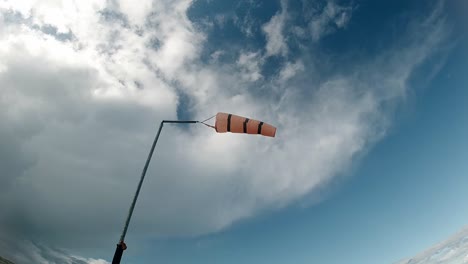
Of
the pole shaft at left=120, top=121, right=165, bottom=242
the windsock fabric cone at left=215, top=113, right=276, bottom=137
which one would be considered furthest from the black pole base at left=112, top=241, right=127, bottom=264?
the windsock fabric cone at left=215, top=113, right=276, bottom=137

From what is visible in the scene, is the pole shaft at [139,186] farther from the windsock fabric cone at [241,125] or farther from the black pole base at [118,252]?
the windsock fabric cone at [241,125]

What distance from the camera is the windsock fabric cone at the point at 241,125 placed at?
1135cm

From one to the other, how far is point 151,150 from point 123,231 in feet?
10.8

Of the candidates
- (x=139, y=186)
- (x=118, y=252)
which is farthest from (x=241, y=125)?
(x=118, y=252)

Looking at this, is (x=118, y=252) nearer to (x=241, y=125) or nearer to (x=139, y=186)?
(x=139, y=186)

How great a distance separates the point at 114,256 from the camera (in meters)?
9.64

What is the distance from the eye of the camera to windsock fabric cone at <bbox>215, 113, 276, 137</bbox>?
11352 mm

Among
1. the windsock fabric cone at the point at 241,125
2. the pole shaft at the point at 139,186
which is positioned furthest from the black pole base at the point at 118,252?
the windsock fabric cone at the point at 241,125

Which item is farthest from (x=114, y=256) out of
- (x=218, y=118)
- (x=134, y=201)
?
(x=218, y=118)

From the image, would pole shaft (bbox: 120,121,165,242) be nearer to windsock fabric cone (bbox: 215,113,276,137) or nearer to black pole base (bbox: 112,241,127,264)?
black pole base (bbox: 112,241,127,264)

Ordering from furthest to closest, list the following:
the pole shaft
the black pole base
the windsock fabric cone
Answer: the windsock fabric cone → the pole shaft → the black pole base

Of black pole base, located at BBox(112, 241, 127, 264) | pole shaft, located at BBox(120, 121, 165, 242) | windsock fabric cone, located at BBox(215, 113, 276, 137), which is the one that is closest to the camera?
black pole base, located at BBox(112, 241, 127, 264)

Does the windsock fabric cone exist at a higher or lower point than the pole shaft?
higher

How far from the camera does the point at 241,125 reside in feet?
37.8
